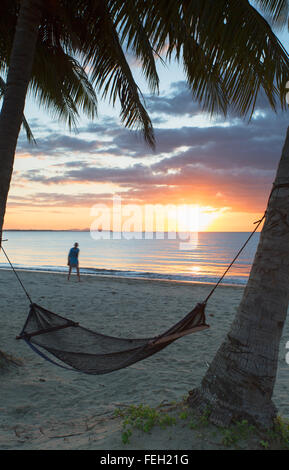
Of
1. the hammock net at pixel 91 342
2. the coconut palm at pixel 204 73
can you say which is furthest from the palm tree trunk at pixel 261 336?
the hammock net at pixel 91 342

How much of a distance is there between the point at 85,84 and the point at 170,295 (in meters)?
6.05

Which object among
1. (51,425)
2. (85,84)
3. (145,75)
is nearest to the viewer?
(51,425)

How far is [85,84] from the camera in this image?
20.0 ft

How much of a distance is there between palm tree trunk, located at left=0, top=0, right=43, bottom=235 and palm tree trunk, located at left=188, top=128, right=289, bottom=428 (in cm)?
255

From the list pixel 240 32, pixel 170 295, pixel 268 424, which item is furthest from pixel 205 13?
pixel 170 295

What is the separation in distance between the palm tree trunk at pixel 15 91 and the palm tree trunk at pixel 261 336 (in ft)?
8.38

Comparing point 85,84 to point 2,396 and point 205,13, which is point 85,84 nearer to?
point 205,13

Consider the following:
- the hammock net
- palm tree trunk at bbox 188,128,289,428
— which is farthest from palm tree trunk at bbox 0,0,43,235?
palm tree trunk at bbox 188,128,289,428

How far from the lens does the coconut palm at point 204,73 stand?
2244mm

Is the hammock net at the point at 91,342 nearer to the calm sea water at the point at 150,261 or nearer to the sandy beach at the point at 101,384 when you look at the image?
the sandy beach at the point at 101,384

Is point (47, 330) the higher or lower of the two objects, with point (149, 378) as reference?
higher

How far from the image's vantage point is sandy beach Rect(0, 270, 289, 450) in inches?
95.3

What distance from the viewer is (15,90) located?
3.47 m

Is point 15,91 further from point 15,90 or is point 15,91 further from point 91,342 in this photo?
point 91,342
